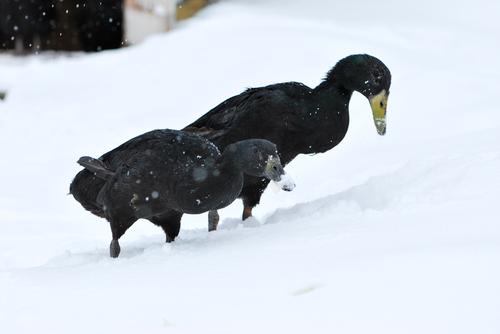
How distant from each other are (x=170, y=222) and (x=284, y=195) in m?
2.73

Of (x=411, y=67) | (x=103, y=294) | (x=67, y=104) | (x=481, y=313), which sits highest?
(x=481, y=313)

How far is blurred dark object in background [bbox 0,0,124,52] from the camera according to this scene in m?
16.7

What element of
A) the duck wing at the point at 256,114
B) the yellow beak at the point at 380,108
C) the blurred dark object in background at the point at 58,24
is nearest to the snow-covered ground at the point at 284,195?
the yellow beak at the point at 380,108

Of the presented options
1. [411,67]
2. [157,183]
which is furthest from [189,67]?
[157,183]

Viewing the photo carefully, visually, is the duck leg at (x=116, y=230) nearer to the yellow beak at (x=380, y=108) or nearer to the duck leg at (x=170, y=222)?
the duck leg at (x=170, y=222)

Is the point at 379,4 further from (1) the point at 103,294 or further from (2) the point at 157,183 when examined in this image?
(1) the point at 103,294

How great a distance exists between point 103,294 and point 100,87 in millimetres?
8930

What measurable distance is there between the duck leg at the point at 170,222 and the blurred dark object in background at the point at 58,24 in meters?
10.8

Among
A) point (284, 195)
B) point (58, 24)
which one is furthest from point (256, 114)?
point (58, 24)

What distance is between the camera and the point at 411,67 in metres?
12.2

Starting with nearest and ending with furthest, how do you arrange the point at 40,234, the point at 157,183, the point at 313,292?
the point at 313,292 < the point at 157,183 < the point at 40,234

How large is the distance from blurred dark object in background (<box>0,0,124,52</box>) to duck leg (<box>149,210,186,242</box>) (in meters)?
10.8

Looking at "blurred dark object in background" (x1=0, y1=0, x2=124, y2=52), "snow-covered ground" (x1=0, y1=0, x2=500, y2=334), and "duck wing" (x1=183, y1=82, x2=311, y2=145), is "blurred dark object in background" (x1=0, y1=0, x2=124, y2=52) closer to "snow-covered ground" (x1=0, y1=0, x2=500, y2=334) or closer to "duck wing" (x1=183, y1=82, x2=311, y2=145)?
"snow-covered ground" (x1=0, y1=0, x2=500, y2=334)

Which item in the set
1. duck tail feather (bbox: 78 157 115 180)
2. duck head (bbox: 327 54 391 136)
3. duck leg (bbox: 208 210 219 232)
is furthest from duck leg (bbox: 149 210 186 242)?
duck head (bbox: 327 54 391 136)
